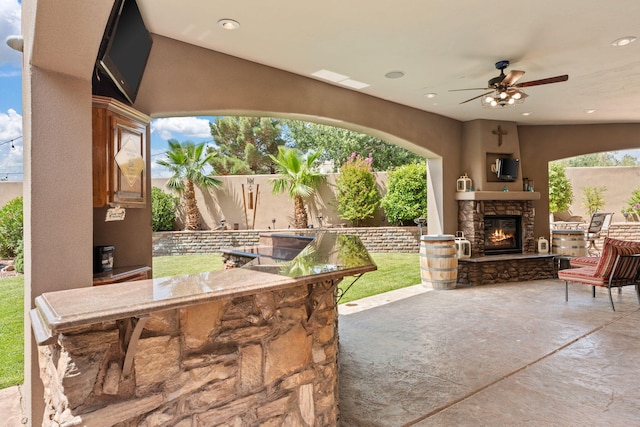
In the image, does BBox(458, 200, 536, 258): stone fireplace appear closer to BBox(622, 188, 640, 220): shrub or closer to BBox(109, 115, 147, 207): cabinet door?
BBox(109, 115, 147, 207): cabinet door

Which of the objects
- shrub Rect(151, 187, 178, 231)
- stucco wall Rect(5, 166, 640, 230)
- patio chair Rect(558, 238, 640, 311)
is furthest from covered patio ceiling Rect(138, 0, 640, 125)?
shrub Rect(151, 187, 178, 231)

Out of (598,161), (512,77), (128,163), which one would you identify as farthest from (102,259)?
(598,161)

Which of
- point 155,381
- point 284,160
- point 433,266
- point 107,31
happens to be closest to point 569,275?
point 433,266

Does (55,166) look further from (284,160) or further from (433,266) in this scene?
(284,160)

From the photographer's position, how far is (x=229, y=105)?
375 centimetres

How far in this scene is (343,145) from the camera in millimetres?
15531

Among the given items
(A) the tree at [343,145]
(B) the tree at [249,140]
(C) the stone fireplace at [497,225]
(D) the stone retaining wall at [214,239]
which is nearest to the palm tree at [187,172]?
(D) the stone retaining wall at [214,239]

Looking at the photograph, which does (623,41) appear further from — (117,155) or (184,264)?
(184,264)

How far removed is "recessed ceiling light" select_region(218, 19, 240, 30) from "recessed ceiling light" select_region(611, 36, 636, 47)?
3615 mm

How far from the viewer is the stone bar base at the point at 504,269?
6.38 m

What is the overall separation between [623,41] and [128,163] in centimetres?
464

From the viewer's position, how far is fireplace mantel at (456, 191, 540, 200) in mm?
6570

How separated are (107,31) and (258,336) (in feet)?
6.70

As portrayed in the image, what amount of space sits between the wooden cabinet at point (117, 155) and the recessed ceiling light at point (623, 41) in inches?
175
